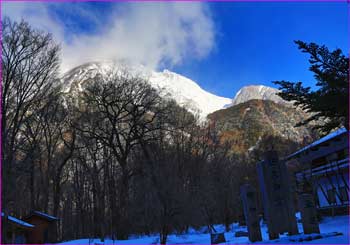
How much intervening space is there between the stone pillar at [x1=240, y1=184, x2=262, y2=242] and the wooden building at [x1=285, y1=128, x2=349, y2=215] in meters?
11.5

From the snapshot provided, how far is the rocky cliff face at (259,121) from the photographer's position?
96.5 m

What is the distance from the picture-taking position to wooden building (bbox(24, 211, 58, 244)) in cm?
3039

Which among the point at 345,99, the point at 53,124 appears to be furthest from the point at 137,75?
the point at 345,99

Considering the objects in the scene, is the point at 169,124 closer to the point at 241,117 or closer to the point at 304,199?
the point at 304,199

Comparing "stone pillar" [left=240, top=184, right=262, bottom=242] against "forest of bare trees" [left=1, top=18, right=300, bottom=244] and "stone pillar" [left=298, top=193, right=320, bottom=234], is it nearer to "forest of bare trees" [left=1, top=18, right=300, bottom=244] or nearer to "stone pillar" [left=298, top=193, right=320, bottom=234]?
"stone pillar" [left=298, top=193, right=320, bottom=234]

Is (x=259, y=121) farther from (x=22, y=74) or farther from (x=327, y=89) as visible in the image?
(x=327, y=89)

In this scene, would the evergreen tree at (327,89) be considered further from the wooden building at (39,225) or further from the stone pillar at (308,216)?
the wooden building at (39,225)

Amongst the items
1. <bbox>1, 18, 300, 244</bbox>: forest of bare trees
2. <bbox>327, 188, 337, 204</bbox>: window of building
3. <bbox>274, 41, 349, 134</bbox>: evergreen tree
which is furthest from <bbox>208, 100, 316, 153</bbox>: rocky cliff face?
<bbox>274, 41, 349, 134</bbox>: evergreen tree

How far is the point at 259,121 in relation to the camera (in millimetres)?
118000

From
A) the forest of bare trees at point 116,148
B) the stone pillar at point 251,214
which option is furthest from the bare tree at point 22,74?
the stone pillar at point 251,214

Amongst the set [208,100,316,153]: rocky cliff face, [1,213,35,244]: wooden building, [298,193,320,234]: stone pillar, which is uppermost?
[208,100,316,153]: rocky cliff face

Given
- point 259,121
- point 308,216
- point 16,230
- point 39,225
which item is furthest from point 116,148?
point 259,121

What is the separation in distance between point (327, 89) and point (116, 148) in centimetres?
2976

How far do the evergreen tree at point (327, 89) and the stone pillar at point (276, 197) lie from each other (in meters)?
4.89
